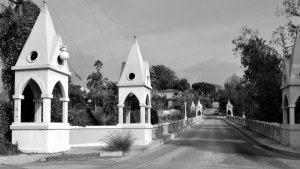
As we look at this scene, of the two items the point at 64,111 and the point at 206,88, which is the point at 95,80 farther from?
the point at 206,88

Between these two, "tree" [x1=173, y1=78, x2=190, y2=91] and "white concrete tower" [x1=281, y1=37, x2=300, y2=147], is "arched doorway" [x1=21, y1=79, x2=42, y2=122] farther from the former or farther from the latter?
"tree" [x1=173, y1=78, x2=190, y2=91]

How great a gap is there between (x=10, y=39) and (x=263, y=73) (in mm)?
20559

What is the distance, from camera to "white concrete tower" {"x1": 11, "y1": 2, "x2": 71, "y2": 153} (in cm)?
1725

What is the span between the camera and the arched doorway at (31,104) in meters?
19.7

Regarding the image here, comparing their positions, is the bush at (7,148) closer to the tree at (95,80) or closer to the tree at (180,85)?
the tree at (95,80)

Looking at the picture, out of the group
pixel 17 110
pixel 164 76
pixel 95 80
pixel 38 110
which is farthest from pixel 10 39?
pixel 164 76

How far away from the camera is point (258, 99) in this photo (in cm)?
3291

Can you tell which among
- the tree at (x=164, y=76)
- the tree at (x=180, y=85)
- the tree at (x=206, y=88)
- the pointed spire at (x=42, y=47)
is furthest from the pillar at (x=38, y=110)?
the tree at (x=206, y=88)

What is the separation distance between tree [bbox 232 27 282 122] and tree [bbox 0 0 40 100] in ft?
63.5

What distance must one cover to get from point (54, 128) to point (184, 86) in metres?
145

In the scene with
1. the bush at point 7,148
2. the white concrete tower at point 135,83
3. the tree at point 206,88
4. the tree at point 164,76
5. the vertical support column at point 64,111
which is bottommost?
the bush at point 7,148

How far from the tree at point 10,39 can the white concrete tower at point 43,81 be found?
1676mm

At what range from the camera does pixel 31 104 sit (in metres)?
20.2

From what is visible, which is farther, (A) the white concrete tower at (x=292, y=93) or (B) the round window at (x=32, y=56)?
(A) the white concrete tower at (x=292, y=93)
